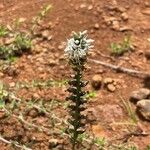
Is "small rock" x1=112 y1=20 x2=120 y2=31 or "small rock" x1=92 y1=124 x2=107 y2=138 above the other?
"small rock" x1=112 y1=20 x2=120 y2=31

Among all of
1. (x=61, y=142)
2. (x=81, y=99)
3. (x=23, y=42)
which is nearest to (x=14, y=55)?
(x=23, y=42)

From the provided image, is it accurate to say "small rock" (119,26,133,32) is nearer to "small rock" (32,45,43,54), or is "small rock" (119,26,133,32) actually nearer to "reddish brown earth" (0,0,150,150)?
"reddish brown earth" (0,0,150,150)

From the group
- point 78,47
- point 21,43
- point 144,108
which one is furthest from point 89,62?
point 78,47

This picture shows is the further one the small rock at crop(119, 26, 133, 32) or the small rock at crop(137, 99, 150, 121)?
the small rock at crop(119, 26, 133, 32)

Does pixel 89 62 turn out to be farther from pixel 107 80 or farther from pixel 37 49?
pixel 37 49


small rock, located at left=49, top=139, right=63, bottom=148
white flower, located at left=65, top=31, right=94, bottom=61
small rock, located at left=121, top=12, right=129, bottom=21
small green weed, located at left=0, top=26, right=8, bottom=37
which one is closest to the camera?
white flower, located at left=65, top=31, right=94, bottom=61

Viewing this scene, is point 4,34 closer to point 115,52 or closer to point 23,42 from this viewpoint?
point 23,42

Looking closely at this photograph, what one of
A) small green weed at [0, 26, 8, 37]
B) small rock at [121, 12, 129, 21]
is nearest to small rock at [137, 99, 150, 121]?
small rock at [121, 12, 129, 21]
